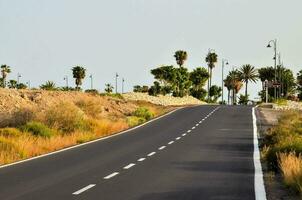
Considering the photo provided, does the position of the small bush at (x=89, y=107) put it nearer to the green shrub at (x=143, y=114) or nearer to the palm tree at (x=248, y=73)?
the green shrub at (x=143, y=114)

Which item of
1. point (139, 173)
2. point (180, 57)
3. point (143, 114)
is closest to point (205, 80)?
point (180, 57)

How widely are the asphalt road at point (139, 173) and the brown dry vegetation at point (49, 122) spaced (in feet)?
5.45

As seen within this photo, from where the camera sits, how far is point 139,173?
15.6m

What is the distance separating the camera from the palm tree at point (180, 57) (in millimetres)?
134875

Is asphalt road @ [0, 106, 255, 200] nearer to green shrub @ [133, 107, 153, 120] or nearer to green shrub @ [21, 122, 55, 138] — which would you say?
green shrub @ [21, 122, 55, 138]

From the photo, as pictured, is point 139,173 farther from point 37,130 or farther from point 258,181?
point 37,130

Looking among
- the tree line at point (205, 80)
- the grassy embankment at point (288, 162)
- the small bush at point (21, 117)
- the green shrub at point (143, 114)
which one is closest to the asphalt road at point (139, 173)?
the grassy embankment at point (288, 162)

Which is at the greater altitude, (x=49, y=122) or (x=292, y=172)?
(x=49, y=122)

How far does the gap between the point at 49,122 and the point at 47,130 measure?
4270mm

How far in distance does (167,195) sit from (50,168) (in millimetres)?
6020

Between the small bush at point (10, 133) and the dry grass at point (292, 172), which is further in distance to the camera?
the small bush at point (10, 133)

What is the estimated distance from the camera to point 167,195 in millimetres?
11664

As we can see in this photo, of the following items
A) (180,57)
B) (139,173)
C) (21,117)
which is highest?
(180,57)

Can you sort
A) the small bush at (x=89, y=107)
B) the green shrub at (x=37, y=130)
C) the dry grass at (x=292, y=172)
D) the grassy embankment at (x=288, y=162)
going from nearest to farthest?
the dry grass at (x=292, y=172), the grassy embankment at (x=288, y=162), the green shrub at (x=37, y=130), the small bush at (x=89, y=107)
